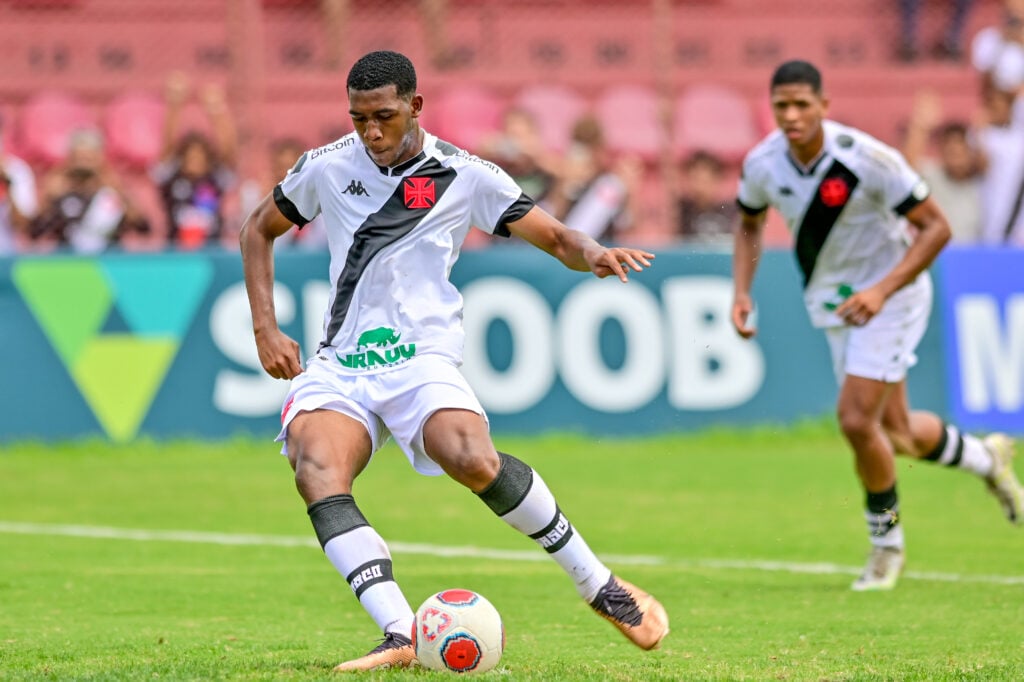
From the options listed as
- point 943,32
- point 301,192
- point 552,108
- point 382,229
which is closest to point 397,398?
point 382,229

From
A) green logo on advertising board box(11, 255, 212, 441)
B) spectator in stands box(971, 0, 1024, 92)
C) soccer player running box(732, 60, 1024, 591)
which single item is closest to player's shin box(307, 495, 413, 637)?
soccer player running box(732, 60, 1024, 591)

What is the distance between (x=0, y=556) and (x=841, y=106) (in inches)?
438

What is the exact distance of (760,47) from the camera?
1841cm

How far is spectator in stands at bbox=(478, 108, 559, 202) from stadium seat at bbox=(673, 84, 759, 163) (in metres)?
2.14

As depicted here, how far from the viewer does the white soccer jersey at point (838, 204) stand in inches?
350

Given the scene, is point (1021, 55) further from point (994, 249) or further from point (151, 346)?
point (151, 346)

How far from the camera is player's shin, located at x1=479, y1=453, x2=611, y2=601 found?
624 centimetres

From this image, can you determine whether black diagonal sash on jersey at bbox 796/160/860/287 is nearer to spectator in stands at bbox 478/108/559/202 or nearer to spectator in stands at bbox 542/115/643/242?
spectator in stands at bbox 542/115/643/242

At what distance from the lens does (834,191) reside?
9047mm

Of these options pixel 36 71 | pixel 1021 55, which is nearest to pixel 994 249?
pixel 1021 55

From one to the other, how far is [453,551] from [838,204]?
300 cm

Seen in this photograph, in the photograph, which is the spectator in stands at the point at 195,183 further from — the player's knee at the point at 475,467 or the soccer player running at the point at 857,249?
the player's knee at the point at 475,467

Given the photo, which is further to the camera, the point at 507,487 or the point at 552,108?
the point at 552,108

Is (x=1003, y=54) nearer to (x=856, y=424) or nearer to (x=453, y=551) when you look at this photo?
(x=856, y=424)
